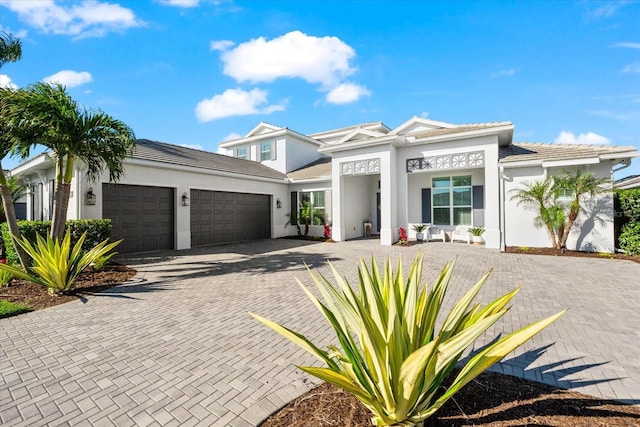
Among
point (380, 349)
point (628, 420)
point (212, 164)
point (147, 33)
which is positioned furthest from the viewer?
point (212, 164)

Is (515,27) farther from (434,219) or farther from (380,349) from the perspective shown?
(380,349)

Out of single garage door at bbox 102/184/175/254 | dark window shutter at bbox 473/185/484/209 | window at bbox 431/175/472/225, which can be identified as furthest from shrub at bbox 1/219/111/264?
dark window shutter at bbox 473/185/484/209

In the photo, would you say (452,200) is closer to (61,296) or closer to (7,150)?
(61,296)

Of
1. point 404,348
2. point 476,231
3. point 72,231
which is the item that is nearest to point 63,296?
point 72,231

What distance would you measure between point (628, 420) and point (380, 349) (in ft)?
7.44

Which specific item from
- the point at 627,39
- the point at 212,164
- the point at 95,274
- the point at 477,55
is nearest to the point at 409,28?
the point at 477,55

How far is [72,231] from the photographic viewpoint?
8.67 m

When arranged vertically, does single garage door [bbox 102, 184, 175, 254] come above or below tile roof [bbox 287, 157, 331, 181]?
below

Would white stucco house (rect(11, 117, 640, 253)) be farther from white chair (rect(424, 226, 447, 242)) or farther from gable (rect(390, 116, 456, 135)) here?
white chair (rect(424, 226, 447, 242))

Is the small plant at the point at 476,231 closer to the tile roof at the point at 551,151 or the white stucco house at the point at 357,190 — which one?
the white stucco house at the point at 357,190

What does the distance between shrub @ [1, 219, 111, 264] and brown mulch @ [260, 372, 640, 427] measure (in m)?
8.85

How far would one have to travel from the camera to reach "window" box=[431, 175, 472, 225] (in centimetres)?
1488

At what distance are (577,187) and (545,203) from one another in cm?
119

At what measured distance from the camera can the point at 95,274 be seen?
7914 mm
